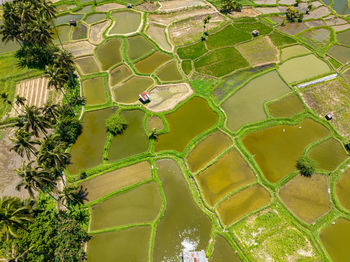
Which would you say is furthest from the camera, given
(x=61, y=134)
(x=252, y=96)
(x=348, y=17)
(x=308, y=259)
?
(x=348, y=17)

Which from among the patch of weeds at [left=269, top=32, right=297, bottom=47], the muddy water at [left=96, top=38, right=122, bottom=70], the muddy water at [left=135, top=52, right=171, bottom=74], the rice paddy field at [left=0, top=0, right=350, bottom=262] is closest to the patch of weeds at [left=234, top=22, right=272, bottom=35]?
the rice paddy field at [left=0, top=0, right=350, bottom=262]

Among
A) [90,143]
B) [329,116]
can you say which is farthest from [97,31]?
[329,116]

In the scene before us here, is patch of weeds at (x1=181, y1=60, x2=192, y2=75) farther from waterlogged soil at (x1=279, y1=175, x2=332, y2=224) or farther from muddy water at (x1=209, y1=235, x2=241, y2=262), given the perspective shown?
muddy water at (x1=209, y1=235, x2=241, y2=262)

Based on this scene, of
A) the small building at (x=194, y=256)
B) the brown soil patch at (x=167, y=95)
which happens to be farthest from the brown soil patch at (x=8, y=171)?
the small building at (x=194, y=256)

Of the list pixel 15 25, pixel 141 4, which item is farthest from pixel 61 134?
pixel 141 4

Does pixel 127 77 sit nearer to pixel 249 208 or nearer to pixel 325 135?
pixel 249 208

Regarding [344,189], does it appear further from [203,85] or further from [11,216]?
[11,216]
